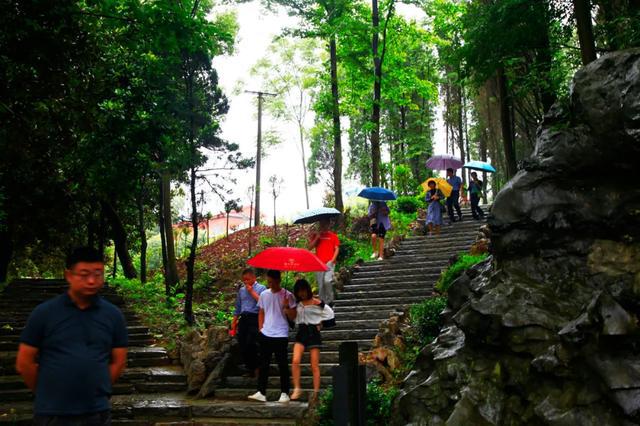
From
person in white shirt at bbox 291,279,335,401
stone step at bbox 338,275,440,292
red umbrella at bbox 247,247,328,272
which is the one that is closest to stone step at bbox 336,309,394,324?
stone step at bbox 338,275,440,292

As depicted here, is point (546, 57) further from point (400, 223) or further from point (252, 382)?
point (252, 382)

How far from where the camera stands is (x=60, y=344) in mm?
3557

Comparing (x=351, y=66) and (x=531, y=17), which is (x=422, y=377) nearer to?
(x=531, y=17)

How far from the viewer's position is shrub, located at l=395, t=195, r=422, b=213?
2302cm

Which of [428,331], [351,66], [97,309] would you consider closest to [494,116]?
[351,66]

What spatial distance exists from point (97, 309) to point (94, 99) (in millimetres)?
7366

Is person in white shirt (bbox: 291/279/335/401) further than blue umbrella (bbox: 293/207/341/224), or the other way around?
→ blue umbrella (bbox: 293/207/341/224)

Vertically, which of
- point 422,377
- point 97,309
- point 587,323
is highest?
point 97,309

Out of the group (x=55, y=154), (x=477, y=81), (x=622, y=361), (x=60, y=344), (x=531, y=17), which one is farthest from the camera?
(x=55, y=154)

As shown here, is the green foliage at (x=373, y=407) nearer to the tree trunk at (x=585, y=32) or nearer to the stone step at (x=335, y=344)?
the stone step at (x=335, y=344)

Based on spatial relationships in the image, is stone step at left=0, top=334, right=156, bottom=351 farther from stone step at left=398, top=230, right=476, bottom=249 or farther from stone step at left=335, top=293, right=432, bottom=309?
stone step at left=398, top=230, right=476, bottom=249

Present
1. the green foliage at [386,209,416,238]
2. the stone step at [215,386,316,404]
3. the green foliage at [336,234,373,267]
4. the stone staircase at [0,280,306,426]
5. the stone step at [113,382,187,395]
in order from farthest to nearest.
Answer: the green foliage at [386,209,416,238] → the green foliage at [336,234,373,267] → the stone step at [113,382,187,395] → the stone step at [215,386,316,404] → the stone staircase at [0,280,306,426]

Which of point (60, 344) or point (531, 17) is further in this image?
point (531, 17)

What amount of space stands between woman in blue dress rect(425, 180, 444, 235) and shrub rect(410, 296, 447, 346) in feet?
22.1
